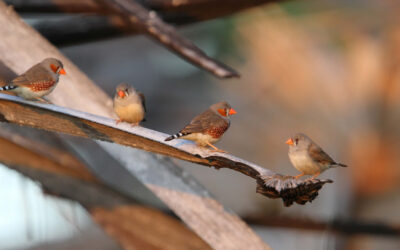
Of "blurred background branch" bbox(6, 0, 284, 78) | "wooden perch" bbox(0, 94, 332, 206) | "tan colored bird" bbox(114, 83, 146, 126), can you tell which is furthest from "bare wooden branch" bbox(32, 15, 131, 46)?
"wooden perch" bbox(0, 94, 332, 206)

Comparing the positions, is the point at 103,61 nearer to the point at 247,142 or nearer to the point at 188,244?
the point at 247,142

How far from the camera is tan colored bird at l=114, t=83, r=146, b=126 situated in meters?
2.30

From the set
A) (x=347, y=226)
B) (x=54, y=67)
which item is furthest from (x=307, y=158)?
(x=347, y=226)

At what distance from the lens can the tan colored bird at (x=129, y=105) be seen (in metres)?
2.30

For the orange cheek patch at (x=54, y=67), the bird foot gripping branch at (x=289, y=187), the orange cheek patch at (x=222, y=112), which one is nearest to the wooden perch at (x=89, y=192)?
the orange cheek patch at (x=222, y=112)

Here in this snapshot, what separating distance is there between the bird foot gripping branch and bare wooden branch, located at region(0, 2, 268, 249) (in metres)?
0.75

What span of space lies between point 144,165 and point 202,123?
381 millimetres

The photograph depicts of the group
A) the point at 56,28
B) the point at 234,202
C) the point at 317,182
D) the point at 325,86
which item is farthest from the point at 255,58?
the point at 317,182

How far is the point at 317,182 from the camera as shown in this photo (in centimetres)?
119

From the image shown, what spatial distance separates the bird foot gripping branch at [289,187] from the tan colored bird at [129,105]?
109cm

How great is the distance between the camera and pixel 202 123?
1947 millimetres

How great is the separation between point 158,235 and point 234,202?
2865 millimetres

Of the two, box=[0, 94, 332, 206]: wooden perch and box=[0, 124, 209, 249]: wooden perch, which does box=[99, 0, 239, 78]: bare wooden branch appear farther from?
box=[0, 124, 209, 249]: wooden perch

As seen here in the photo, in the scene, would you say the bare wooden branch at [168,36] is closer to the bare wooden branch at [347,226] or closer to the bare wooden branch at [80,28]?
the bare wooden branch at [80,28]
